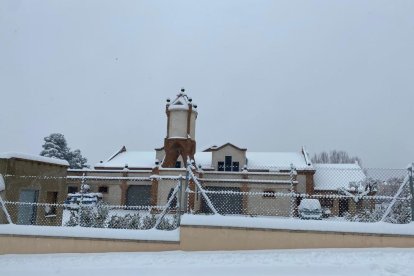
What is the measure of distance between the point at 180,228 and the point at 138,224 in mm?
2147

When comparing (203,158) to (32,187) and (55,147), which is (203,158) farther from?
(32,187)

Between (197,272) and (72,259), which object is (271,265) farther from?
(72,259)

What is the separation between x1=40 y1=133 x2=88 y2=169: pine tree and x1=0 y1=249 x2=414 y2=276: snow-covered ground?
41.2 meters

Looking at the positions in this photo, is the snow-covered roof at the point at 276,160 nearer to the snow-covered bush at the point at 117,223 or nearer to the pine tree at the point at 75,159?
the pine tree at the point at 75,159

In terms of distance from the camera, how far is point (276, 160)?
A: 36.4m

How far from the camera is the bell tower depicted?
Result: 32.6m

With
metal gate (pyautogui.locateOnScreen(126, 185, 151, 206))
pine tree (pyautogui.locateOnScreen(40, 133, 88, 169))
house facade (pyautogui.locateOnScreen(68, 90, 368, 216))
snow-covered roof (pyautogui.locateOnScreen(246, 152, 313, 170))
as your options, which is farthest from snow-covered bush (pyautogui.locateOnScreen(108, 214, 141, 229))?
pine tree (pyautogui.locateOnScreen(40, 133, 88, 169))

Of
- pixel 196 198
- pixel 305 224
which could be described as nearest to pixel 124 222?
pixel 196 198

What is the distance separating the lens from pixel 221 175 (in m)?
31.8

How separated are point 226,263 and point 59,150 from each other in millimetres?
45187

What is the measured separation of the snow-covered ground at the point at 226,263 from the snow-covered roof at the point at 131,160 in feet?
96.9

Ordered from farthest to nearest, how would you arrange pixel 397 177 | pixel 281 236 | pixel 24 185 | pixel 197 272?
pixel 24 185, pixel 397 177, pixel 281 236, pixel 197 272

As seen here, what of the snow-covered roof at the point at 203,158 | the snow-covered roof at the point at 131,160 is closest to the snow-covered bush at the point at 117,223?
the snow-covered roof at the point at 203,158

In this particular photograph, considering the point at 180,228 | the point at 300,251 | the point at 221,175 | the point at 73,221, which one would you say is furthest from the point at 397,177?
the point at 221,175
